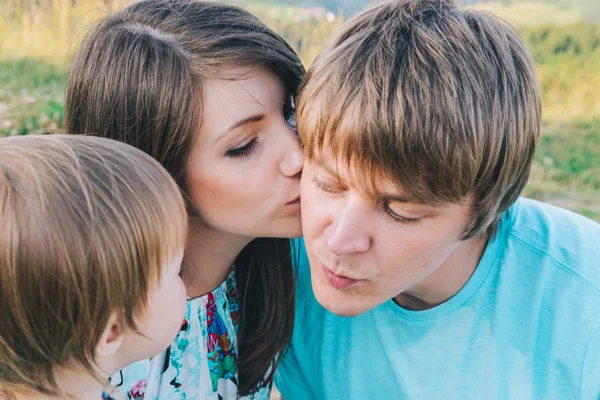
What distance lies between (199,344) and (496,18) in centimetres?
137

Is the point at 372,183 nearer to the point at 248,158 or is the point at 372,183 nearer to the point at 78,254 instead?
the point at 248,158

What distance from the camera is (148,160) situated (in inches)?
67.6

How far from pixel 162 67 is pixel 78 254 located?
0.72 metres

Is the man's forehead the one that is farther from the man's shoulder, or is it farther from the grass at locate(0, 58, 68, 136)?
the grass at locate(0, 58, 68, 136)

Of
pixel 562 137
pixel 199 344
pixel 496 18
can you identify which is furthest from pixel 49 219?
pixel 562 137

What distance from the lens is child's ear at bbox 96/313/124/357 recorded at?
5.29 ft

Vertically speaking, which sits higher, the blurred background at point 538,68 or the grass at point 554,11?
the grass at point 554,11

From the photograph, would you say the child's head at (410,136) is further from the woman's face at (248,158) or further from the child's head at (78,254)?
the child's head at (78,254)

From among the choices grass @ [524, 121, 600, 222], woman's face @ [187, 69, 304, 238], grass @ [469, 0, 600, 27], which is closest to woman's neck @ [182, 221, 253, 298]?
woman's face @ [187, 69, 304, 238]

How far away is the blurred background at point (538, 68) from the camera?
507cm

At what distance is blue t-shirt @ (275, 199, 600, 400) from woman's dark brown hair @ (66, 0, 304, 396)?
2.63 ft

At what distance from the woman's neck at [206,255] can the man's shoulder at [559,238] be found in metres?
0.87

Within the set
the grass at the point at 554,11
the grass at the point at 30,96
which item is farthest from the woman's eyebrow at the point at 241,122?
the grass at the point at 554,11

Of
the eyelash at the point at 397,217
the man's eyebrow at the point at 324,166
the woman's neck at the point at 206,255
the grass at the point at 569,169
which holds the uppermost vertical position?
the man's eyebrow at the point at 324,166
